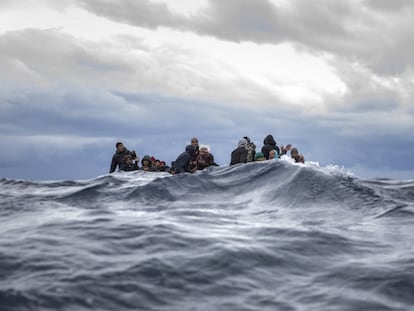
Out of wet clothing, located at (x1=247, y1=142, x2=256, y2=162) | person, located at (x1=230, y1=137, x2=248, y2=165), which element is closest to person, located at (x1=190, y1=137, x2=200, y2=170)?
person, located at (x1=230, y1=137, x2=248, y2=165)

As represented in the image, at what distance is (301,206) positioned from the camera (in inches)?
378

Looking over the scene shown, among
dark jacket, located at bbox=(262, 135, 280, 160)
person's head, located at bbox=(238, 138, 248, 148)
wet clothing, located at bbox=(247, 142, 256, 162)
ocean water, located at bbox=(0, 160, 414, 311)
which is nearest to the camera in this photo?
ocean water, located at bbox=(0, 160, 414, 311)

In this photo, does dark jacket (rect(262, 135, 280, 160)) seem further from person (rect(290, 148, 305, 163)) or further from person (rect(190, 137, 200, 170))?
person (rect(190, 137, 200, 170))

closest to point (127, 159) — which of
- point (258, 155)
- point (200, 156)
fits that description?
point (200, 156)

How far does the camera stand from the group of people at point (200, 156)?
51.3 ft

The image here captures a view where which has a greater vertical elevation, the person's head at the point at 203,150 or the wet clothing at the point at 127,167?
the person's head at the point at 203,150

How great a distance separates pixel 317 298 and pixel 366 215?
4.67 meters

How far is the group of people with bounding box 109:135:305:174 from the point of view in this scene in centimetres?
1563

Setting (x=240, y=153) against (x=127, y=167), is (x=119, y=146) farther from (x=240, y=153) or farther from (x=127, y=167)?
(x=240, y=153)

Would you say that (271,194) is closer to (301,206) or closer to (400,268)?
(301,206)

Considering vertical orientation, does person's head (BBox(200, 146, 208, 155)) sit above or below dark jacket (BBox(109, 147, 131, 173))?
above

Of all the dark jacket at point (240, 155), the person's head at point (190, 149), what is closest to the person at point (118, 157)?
the person's head at point (190, 149)

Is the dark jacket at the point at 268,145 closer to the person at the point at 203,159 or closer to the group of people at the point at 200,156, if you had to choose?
the group of people at the point at 200,156

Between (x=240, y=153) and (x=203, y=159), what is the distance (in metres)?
A: 1.28
